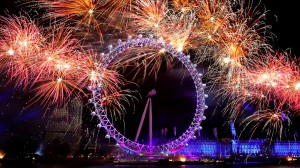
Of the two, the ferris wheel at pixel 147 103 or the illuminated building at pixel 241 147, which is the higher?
the ferris wheel at pixel 147 103

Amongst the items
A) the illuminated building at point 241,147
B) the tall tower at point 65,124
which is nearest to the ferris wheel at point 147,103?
the tall tower at point 65,124

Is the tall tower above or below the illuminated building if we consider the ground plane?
above

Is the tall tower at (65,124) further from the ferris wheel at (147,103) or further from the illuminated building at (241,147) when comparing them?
the ferris wheel at (147,103)

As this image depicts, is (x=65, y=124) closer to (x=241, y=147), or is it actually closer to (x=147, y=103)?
(x=147, y=103)

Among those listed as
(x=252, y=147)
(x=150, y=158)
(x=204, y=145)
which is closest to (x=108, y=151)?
(x=150, y=158)

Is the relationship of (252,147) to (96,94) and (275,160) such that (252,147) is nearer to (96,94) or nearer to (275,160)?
(275,160)

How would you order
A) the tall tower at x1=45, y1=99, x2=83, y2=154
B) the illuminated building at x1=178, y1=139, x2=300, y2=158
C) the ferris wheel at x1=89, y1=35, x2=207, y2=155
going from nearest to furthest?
the ferris wheel at x1=89, y1=35, x2=207, y2=155, the tall tower at x1=45, y1=99, x2=83, y2=154, the illuminated building at x1=178, y1=139, x2=300, y2=158

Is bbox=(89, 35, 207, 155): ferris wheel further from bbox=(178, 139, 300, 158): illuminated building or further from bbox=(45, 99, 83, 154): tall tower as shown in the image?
bbox=(178, 139, 300, 158): illuminated building

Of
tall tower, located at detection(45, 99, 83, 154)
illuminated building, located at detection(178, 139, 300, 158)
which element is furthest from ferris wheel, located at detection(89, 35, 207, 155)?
illuminated building, located at detection(178, 139, 300, 158)

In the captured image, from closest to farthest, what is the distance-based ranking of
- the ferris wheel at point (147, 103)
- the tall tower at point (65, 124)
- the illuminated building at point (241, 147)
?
the ferris wheel at point (147, 103) < the tall tower at point (65, 124) < the illuminated building at point (241, 147)
